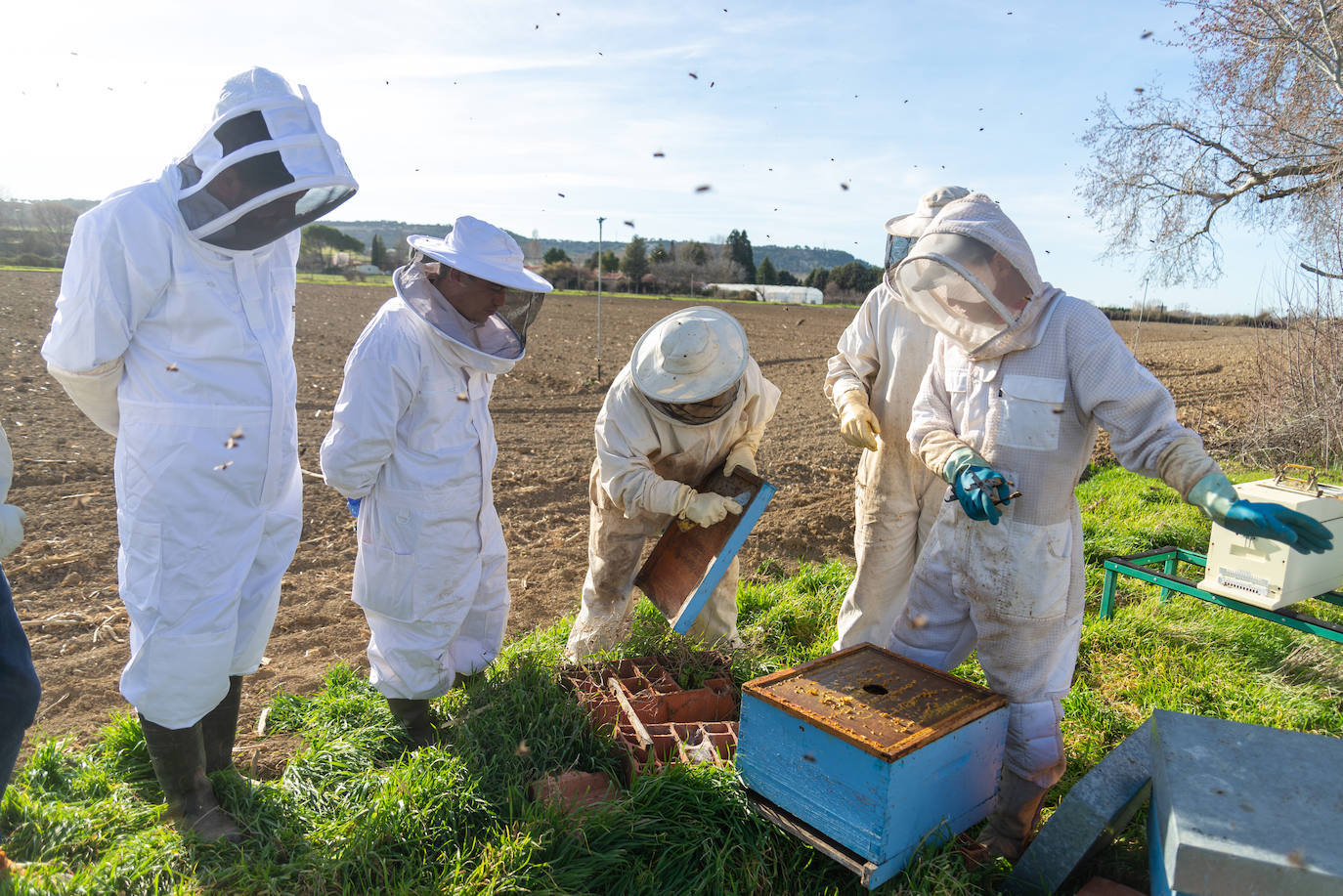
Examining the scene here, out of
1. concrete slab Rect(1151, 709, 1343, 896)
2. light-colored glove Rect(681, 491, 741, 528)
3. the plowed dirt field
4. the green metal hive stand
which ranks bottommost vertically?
the plowed dirt field

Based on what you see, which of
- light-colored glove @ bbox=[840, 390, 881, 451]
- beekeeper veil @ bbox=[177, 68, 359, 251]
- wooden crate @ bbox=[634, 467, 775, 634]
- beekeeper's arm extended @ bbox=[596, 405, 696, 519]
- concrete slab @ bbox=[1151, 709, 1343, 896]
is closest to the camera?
concrete slab @ bbox=[1151, 709, 1343, 896]

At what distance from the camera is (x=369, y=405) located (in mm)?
3053

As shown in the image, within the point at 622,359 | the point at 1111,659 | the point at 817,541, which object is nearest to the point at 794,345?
the point at 622,359

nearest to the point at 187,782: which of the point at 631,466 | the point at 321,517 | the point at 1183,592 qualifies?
the point at 631,466

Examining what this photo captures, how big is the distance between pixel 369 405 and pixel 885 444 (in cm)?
237

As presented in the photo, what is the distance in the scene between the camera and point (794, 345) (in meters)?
24.2

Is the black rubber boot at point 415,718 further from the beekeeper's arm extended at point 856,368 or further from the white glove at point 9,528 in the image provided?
the beekeeper's arm extended at point 856,368

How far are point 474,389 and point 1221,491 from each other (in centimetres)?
266

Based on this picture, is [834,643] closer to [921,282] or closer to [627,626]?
[627,626]

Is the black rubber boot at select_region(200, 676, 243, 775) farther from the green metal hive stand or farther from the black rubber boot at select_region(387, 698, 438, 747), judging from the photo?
the green metal hive stand

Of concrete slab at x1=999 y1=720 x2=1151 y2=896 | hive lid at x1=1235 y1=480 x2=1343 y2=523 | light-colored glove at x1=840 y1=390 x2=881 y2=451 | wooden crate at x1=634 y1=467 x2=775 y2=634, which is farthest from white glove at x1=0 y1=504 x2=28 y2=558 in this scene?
hive lid at x1=1235 y1=480 x2=1343 y2=523

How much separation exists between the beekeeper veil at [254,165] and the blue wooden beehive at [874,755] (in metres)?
2.22

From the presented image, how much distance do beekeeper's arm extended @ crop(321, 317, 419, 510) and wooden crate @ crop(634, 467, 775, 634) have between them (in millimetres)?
1359

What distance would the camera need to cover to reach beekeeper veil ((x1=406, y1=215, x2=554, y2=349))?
3074 mm
